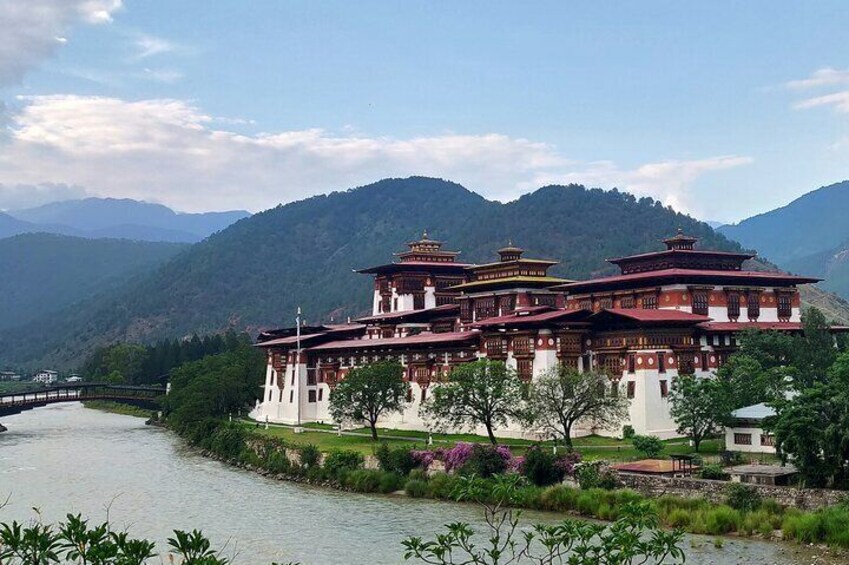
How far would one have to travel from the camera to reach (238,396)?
328 feet

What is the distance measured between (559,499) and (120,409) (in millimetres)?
99440

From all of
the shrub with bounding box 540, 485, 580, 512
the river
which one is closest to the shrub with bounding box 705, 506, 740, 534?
the river

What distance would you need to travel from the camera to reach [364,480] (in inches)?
2282

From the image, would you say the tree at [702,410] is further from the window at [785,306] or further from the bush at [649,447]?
the window at [785,306]

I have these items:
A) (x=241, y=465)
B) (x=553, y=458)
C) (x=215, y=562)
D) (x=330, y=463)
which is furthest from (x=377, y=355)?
(x=215, y=562)

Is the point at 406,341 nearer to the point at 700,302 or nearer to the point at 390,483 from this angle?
the point at 700,302

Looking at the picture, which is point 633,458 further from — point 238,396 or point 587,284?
point 238,396

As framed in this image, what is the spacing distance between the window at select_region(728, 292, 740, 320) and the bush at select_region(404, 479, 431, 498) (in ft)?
95.1

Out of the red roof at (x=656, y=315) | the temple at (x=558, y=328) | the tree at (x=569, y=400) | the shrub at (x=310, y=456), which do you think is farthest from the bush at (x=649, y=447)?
the shrub at (x=310, y=456)

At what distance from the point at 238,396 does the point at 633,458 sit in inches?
2142

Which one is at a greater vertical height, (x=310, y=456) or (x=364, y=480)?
(x=310, y=456)

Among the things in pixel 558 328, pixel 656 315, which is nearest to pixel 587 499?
pixel 656 315

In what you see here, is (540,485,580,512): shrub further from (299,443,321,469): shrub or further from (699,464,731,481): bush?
(299,443,321,469): shrub

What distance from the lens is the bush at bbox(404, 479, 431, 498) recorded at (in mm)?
54812
